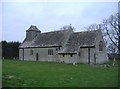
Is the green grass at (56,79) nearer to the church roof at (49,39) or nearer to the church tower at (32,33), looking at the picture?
the church roof at (49,39)

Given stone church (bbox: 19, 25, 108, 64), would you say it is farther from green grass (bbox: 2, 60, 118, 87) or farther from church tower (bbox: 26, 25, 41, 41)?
green grass (bbox: 2, 60, 118, 87)

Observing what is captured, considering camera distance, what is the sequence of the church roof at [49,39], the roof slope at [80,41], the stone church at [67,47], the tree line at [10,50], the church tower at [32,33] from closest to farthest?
the stone church at [67,47], the roof slope at [80,41], the church roof at [49,39], the church tower at [32,33], the tree line at [10,50]

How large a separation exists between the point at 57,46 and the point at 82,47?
20.0 ft

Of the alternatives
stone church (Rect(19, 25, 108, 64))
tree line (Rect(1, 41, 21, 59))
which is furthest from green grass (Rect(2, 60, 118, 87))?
tree line (Rect(1, 41, 21, 59))

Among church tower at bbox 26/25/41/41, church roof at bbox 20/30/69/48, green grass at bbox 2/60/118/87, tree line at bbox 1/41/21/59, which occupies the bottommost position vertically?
green grass at bbox 2/60/118/87

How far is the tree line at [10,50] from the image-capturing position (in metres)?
65.7

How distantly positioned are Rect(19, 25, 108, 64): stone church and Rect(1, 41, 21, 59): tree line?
215 inches

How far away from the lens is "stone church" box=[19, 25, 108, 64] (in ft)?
154

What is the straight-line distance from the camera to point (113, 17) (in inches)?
2370

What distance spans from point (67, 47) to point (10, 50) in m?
21.7

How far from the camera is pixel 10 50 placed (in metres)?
66.1

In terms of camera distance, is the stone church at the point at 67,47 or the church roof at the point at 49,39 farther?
the church roof at the point at 49,39

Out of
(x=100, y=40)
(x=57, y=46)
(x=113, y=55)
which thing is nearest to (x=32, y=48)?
(x=57, y=46)

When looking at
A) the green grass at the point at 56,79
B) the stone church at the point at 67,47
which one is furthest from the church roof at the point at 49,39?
the green grass at the point at 56,79
